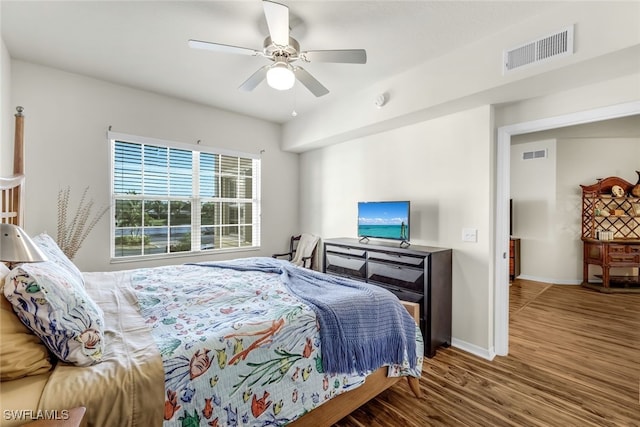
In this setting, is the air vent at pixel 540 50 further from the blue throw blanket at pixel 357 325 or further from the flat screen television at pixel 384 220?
the blue throw blanket at pixel 357 325

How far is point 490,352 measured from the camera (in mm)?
2699

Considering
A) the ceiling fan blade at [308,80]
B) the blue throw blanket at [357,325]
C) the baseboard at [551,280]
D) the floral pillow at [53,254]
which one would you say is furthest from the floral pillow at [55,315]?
the baseboard at [551,280]

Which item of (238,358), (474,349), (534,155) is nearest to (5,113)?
(238,358)

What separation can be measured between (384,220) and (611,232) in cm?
453

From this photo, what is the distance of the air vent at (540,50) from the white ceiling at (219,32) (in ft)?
0.65

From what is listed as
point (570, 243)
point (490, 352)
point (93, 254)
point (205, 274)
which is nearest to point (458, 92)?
point (490, 352)

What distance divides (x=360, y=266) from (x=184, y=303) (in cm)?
203

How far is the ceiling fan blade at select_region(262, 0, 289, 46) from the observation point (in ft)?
5.57

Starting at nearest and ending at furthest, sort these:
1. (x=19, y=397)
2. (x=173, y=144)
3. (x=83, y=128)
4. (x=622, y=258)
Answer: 1. (x=19, y=397)
2. (x=83, y=128)
3. (x=173, y=144)
4. (x=622, y=258)

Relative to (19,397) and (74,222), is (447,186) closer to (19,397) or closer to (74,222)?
(19,397)

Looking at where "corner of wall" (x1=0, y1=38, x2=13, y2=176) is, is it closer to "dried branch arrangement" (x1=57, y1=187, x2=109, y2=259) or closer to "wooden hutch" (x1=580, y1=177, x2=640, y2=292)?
"dried branch arrangement" (x1=57, y1=187, x2=109, y2=259)

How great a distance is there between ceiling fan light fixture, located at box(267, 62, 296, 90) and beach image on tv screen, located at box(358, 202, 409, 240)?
1817mm

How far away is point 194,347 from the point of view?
125cm

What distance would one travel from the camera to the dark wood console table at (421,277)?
273cm
